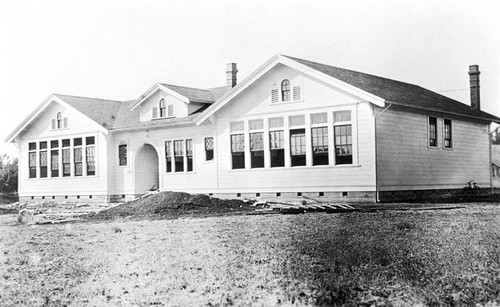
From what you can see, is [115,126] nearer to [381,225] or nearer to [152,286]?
[381,225]

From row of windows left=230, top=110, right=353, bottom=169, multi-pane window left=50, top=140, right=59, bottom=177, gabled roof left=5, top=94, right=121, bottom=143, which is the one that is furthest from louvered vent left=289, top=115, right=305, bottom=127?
multi-pane window left=50, top=140, right=59, bottom=177

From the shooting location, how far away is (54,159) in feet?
111

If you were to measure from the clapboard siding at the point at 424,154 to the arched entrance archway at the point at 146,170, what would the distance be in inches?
529

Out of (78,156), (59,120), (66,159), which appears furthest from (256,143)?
(59,120)

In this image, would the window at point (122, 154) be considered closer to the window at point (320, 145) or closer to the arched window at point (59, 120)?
the arched window at point (59, 120)

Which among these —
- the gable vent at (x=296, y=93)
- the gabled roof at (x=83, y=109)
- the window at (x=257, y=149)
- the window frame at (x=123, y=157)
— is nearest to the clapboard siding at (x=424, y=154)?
the gable vent at (x=296, y=93)

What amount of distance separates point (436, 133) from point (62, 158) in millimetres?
19671

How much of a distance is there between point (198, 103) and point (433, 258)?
21411 mm

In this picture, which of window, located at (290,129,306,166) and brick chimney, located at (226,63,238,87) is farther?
brick chimney, located at (226,63,238,87)

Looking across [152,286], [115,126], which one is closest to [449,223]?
[152,286]

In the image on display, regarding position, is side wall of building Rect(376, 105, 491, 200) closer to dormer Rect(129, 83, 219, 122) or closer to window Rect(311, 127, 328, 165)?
window Rect(311, 127, 328, 165)

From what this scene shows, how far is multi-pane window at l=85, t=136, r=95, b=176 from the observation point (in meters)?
32.1

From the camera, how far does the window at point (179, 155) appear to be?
94.3ft

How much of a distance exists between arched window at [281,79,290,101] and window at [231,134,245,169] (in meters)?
2.62
